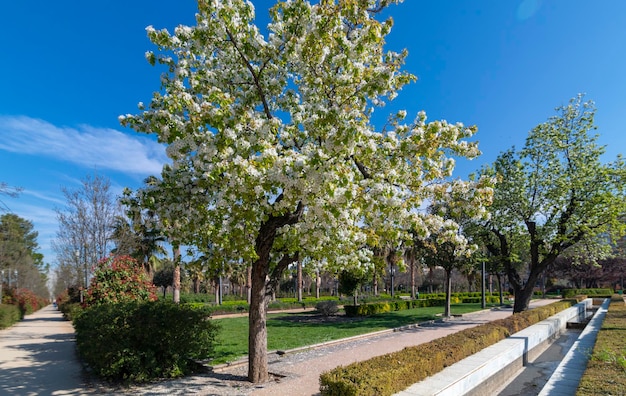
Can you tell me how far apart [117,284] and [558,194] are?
18388mm

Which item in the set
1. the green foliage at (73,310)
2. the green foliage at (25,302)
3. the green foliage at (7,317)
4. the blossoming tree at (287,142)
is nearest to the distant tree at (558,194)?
the blossoming tree at (287,142)

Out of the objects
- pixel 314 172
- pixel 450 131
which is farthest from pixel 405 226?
pixel 314 172

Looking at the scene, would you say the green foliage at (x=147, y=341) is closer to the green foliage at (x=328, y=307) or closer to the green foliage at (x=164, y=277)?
the green foliage at (x=328, y=307)

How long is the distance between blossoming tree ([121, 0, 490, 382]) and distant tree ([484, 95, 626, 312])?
12.2m

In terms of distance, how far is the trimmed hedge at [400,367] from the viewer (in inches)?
211

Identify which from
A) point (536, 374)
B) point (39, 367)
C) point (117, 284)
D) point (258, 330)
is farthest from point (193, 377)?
point (536, 374)

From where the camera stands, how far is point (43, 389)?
306 inches

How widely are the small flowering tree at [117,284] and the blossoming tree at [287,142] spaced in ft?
26.2

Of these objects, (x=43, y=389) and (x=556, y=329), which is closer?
(x=43, y=389)

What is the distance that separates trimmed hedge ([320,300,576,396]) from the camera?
5.35 meters

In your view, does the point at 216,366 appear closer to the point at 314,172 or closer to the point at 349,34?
the point at 314,172

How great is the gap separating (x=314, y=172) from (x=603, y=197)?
15.5 m

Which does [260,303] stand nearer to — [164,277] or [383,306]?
[383,306]

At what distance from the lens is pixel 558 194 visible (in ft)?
53.8
